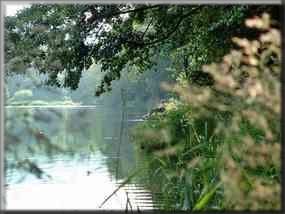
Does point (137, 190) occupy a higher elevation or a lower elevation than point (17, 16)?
lower

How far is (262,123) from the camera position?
1.70 metres

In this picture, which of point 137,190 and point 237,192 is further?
point 137,190

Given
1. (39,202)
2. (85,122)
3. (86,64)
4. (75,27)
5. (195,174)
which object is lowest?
(39,202)

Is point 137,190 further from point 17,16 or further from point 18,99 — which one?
point 18,99

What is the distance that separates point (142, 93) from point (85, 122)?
60.2ft

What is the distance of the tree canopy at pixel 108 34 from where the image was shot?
20.1 ft

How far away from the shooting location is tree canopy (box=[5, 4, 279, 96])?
20.1 feet

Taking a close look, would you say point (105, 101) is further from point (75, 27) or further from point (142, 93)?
point (75, 27)

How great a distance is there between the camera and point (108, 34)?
7055 mm

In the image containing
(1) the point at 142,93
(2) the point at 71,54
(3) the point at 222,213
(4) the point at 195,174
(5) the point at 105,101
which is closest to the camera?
(3) the point at 222,213

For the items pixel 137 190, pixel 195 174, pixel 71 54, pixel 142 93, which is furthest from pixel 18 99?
pixel 142 93

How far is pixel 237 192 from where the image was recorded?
1.79 metres

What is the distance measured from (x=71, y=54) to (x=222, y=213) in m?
5.07

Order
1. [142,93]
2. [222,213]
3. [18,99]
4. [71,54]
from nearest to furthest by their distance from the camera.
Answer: [222,213], [18,99], [71,54], [142,93]
